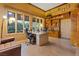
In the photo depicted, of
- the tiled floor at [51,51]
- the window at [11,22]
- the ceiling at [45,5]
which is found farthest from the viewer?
the tiled floor at [51,51]

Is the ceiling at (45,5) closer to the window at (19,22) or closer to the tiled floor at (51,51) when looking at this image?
the window at (19,22)

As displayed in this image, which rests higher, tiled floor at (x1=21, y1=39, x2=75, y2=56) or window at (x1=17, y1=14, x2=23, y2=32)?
window at (x1=17, y1=14, x2=23, y2=32)

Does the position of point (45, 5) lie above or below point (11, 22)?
above

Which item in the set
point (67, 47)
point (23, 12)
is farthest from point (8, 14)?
point (67, 47)

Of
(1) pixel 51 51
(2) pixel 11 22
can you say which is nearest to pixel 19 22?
(2) pixel 11 22

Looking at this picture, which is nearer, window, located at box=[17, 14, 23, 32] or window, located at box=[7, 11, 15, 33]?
window, located at box=[7, 11, 15, 33]

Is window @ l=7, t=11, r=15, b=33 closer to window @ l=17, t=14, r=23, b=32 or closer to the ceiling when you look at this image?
window @ l=17, t=14, r=23, b=32

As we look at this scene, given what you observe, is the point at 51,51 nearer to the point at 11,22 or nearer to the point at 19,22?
the point at 19,22

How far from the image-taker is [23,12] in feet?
10.4

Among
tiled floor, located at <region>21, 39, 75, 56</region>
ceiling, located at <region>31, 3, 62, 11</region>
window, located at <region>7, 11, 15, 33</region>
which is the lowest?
tiled floor, located at <region>21, 39, 75, 56</region>

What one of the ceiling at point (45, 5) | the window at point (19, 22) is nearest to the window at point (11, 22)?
the window at point (19, 22)

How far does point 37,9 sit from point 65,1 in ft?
2.81

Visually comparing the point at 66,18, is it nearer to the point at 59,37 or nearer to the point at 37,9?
the point at 59,37

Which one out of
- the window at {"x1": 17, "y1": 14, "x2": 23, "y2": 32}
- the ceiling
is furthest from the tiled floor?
the ceiling
